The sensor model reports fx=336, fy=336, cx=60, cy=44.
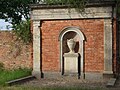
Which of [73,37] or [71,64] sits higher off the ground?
[73,37]

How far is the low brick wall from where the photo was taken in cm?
1886

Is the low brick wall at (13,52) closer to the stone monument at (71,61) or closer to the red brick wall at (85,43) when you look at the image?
the red brick wall at (85,43)

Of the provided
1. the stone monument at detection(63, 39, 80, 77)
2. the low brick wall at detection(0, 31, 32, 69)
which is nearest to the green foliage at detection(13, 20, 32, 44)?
the low brick wall at detection(0, 31, 32, 69)

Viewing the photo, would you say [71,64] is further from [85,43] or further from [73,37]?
[73,37]

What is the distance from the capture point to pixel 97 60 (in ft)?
53.5

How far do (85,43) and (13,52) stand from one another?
472 centimetres

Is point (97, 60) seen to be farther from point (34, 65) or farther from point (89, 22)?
point (34, 65)

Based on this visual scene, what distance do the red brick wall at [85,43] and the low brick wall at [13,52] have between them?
2.05 m

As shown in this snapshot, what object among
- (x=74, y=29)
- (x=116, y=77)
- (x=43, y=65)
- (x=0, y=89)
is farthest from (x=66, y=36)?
(x=0, y=89)

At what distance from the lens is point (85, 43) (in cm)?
1647

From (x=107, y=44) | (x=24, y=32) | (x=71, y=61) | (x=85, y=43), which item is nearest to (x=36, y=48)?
(x=24, y=32)

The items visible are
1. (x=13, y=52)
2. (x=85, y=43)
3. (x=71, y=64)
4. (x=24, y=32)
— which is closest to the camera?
(x=85, y=43)

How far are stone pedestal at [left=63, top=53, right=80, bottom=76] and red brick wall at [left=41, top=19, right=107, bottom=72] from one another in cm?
40

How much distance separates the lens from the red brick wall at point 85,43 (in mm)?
16281
